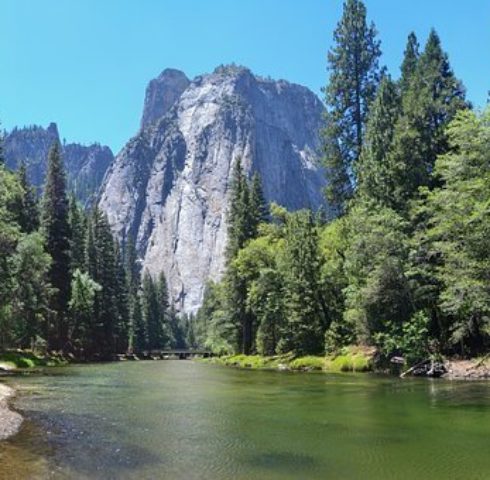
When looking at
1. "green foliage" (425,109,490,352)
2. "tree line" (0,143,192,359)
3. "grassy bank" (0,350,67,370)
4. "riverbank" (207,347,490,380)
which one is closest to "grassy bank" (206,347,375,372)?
"riverbank" (207,347,490,380)

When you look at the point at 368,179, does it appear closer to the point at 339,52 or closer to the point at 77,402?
the point at 339,52

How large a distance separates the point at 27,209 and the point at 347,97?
35.3 metres

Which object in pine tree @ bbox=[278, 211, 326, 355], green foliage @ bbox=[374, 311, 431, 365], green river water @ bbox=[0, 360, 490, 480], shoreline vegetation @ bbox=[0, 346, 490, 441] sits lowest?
green river water @ bbox=[0, 360, 490, 480]

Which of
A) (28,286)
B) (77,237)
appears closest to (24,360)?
(28,286)

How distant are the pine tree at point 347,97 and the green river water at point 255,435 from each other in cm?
3691

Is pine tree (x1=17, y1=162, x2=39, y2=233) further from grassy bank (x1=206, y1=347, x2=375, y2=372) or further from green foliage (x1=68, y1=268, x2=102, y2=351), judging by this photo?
grassy bank (x1=206, y1=347, x2=375, y2=372)

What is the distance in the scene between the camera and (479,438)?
15.2 metres

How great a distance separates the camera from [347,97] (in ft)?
204

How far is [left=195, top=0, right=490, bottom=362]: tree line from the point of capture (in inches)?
1165

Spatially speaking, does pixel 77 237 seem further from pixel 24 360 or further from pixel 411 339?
pixel 411 339

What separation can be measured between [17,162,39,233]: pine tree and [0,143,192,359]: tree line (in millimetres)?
103

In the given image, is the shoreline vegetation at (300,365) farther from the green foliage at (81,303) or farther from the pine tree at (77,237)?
the pine tree at (77,237)

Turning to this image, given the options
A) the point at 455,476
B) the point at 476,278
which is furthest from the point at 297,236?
the point at 455,476

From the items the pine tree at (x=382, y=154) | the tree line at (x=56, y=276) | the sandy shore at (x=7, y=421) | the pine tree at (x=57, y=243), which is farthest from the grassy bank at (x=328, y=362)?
the sandy shore at (x=7, y=421)
